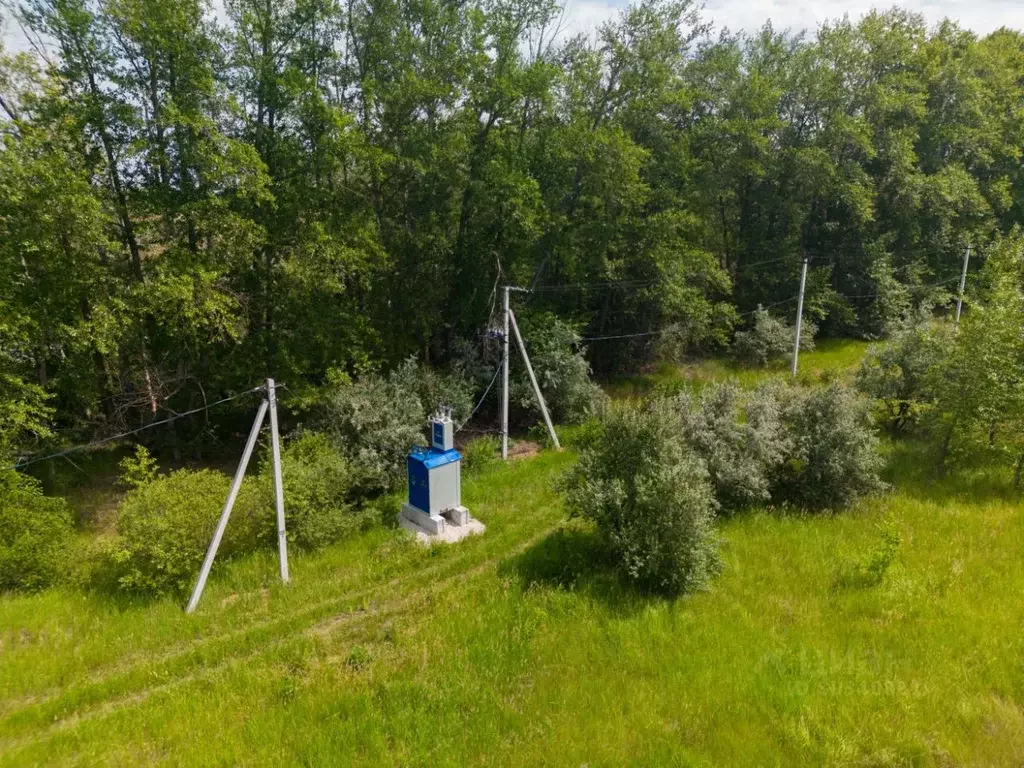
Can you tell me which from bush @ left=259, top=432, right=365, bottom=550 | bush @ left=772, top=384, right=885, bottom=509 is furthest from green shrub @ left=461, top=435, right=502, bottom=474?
bush @ left=772, top=384, right=885, bottom=509

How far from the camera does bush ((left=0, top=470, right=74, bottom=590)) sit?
1029cm

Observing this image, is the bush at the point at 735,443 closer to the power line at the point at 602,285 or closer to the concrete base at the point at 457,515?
the concrete base at the point at 457,515

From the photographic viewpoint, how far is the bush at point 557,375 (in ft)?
60.0

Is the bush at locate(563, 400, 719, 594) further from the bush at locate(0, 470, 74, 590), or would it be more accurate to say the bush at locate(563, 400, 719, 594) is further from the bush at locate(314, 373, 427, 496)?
the bush at locate(0, 470, 74, 590)

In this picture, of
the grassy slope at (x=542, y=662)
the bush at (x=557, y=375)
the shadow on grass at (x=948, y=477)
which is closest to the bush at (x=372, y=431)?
the grassy slope at (x=542, y=662)

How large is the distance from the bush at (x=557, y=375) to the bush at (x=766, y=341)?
8656 millimetres

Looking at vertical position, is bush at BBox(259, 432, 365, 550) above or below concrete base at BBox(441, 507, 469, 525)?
above

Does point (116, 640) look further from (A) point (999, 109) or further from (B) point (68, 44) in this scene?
(A) point (999, 109)

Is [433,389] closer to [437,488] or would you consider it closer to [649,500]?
[437,488]

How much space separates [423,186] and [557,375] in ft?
22.8

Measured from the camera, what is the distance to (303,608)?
31.6 ft

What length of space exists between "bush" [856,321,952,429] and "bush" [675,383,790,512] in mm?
5693

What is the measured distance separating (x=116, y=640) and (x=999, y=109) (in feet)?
127

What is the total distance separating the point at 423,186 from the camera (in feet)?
58.9
